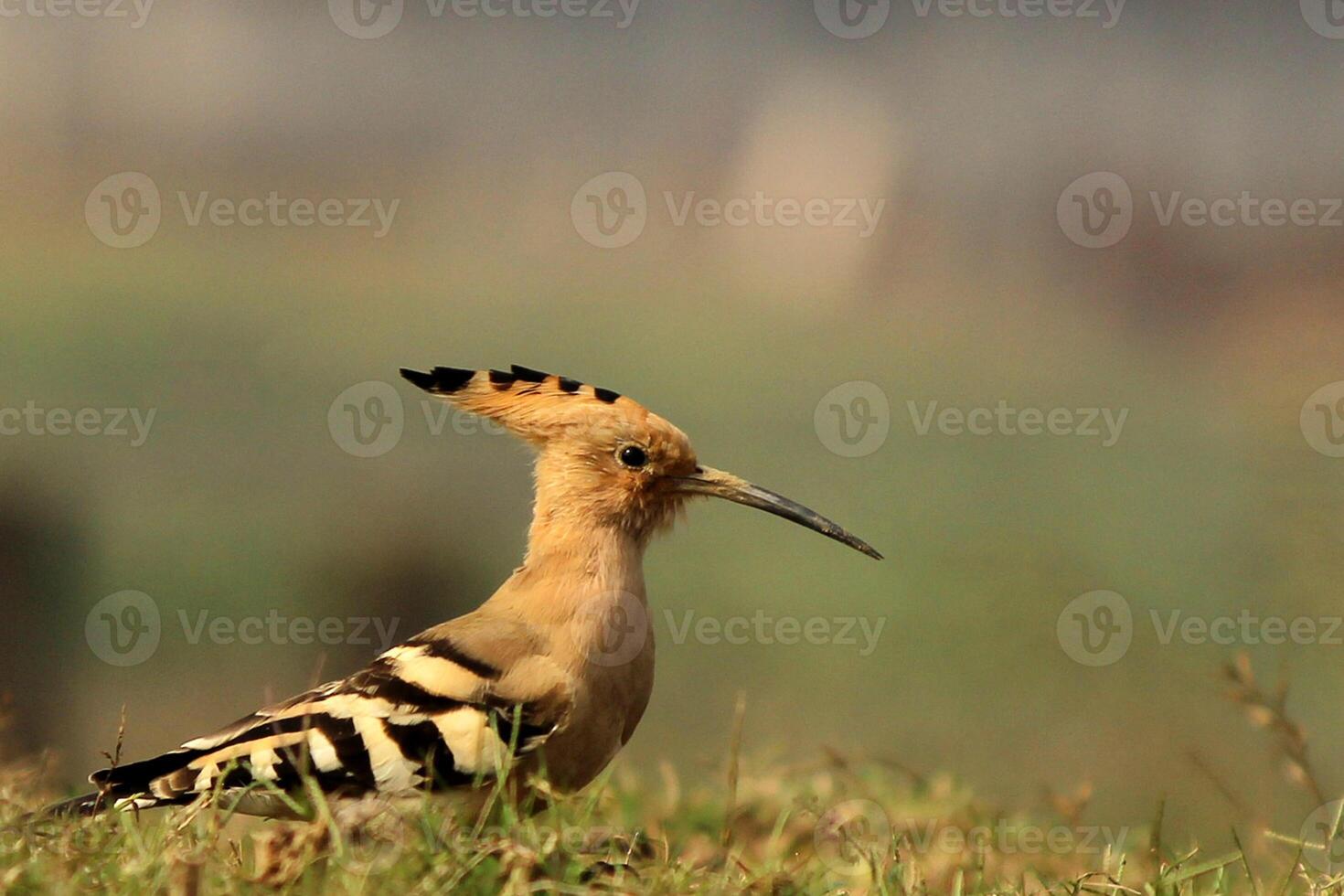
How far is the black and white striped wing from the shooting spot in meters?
1.58

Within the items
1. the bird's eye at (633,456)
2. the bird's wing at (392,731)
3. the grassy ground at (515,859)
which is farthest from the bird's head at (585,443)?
the grassy ground at (515,859)

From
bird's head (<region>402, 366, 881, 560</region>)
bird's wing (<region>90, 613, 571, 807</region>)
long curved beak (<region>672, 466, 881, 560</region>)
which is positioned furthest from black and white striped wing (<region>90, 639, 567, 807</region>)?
long curved beak (<region>672, 466, 881, 560</region>)

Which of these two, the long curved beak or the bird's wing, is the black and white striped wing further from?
the long curved beak

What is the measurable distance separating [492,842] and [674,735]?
8.09 ft

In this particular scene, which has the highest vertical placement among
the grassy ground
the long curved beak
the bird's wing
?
the long curved beak

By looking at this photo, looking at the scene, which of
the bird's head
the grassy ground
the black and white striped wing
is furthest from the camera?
the bird's head

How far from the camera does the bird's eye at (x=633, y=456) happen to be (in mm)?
1946

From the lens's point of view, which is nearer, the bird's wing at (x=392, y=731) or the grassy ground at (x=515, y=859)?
the grassy ground at (x=515, y=859)

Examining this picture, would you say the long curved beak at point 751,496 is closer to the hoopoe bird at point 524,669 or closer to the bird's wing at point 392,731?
the hoopoe bird at point 524,669

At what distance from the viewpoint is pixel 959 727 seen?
4.12 meters

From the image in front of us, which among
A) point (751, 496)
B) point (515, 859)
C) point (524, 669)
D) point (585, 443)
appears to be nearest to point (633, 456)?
point (585, 443)

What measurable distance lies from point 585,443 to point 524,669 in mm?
355

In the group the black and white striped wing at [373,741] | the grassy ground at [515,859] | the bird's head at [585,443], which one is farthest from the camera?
the bird's head at [585,443]

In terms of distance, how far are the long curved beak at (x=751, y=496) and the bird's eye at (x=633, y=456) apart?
0.06m
